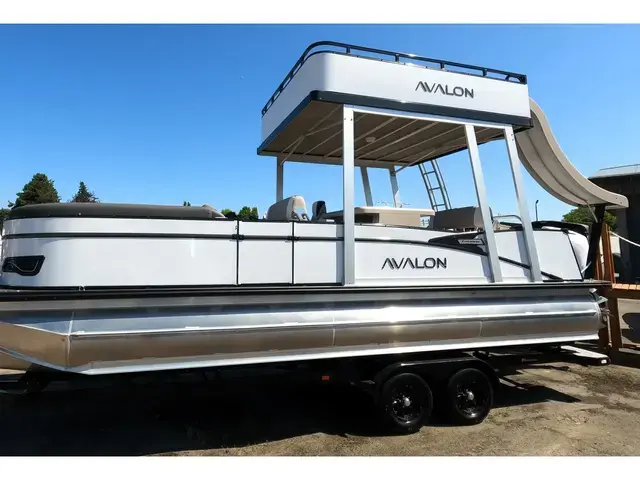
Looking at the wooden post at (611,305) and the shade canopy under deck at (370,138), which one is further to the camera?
the wooden post at (611,305)

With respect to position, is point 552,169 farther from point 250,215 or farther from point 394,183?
point 250,215

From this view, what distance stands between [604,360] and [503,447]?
6.81 feet

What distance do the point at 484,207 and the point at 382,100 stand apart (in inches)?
58.1

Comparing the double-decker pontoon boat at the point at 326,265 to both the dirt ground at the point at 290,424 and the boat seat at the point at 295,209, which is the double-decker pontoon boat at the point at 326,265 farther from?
the dirt ground at the point at 290,424

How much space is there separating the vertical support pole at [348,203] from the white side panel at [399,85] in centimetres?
31

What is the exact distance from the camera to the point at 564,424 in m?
4.33

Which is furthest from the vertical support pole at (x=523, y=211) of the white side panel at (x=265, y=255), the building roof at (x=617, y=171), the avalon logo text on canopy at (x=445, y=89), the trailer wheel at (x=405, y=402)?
the building roof at (x=617, y=171)

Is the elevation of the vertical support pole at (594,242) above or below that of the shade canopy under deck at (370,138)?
below

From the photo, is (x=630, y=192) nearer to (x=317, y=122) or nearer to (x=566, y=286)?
(x=566, y=286)

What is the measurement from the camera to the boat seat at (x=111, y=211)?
328 centimetres

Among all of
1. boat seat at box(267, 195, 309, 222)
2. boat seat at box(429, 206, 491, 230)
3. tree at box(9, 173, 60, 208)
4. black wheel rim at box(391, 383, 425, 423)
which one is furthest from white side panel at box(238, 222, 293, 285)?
tree at box(9, 173, 60, 208)

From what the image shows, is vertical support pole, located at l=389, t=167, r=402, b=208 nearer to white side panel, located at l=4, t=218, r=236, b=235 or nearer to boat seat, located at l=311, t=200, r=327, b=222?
boat seat, located at l=311, t=200, r=327, b=222

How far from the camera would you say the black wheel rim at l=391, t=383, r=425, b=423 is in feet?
13.3

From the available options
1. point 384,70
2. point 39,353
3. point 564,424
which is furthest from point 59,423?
point 564,424
